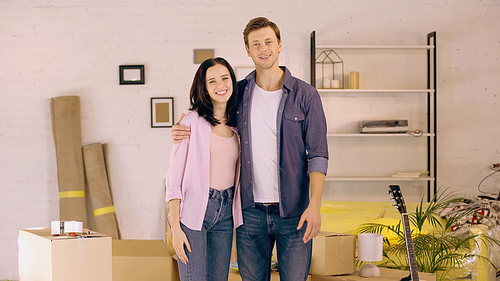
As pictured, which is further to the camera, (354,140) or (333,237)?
(354,140)

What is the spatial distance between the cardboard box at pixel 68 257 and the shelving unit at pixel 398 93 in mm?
2594

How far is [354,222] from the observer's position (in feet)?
9.43

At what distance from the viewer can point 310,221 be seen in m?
1.50

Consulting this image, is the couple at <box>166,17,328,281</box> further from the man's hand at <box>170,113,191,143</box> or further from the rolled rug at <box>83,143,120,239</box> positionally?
the rolled rug at <box>83,143,120,239</box>

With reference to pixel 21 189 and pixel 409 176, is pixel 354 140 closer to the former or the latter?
pixel 409 176

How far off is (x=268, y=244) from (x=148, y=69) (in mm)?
2726

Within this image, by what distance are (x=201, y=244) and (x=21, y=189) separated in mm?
3177

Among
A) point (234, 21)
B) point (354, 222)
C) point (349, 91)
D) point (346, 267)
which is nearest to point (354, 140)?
point (349, 91)

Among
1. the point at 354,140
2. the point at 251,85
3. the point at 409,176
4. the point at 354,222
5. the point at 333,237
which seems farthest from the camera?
the point at 354,140

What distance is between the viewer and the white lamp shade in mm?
2191

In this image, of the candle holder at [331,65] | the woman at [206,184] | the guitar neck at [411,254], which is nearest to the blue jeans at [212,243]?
the woman at [206,184]

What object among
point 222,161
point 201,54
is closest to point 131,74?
point 201,54

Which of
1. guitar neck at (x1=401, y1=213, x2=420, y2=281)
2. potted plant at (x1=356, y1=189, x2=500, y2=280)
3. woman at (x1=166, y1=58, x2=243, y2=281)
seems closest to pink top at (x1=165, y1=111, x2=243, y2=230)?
woman at (x1=166, y1=58, x2=243, y2=281)

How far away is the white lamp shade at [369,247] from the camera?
2.19 metres
